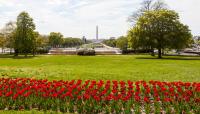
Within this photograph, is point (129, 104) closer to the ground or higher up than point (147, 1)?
closer to the ground

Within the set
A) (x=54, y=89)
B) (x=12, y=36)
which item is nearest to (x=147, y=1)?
(x=12, y=36)

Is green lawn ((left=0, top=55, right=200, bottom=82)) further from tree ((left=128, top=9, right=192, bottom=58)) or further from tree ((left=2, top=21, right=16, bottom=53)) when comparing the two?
tree ((left=2, top=21, right=16, bottom=53))

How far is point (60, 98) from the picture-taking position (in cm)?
1245

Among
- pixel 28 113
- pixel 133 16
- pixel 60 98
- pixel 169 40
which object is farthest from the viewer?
pixel 133 16

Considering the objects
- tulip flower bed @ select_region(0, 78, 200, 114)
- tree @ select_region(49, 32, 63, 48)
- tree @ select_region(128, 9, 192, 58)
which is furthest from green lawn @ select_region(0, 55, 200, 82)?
tree @ select_region(49, 32, 63, 48)

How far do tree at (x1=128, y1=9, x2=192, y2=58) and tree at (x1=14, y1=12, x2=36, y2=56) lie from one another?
2512cm

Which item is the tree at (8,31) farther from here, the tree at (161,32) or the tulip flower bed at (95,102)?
the tulip flower bed at (95,102)

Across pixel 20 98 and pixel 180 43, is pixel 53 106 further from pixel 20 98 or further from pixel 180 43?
pixel 180 43

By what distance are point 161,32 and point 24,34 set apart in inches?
1294

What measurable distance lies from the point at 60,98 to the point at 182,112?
4.34 meters

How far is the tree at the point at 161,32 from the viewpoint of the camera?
Result: 212ft

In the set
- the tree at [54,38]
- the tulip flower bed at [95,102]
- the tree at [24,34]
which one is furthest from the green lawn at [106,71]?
the tree at [54,38]

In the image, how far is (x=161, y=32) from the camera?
66.0 meters

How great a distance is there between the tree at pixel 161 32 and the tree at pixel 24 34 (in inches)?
989
